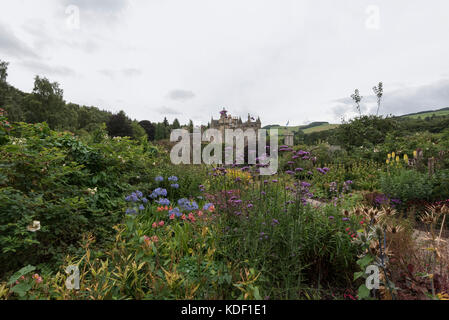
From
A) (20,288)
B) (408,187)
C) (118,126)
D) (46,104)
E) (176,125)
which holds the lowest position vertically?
(20,288)

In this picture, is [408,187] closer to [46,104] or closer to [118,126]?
[118,126]

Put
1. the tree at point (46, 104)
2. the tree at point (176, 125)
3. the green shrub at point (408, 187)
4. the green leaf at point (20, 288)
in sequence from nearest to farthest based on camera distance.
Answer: the green leaf at point (20, 288) → the green shrub at point (408, 187) → the tree at point (46, 104) → the tree at point (176, 125)

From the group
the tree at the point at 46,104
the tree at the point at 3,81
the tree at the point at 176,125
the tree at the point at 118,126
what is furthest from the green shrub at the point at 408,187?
the tree at the point at 176,125

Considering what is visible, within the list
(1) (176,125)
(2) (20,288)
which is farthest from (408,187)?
(1) (176,125)

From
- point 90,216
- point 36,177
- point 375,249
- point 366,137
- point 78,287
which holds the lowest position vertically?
point 78,287

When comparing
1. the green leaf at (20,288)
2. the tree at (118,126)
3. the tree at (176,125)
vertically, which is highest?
the tree at (176,125)

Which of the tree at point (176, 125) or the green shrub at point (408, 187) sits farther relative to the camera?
the tree at point (176, 125)

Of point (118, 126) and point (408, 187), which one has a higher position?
point (118, 126)

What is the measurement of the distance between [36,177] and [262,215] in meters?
3.13

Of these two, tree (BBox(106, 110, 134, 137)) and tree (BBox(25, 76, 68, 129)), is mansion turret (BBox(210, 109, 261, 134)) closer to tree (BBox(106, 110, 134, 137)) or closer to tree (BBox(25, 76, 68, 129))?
tree (BBox(106, 110, 134, 137))

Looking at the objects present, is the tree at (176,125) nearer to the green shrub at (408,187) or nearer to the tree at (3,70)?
the tree at (3,70)
